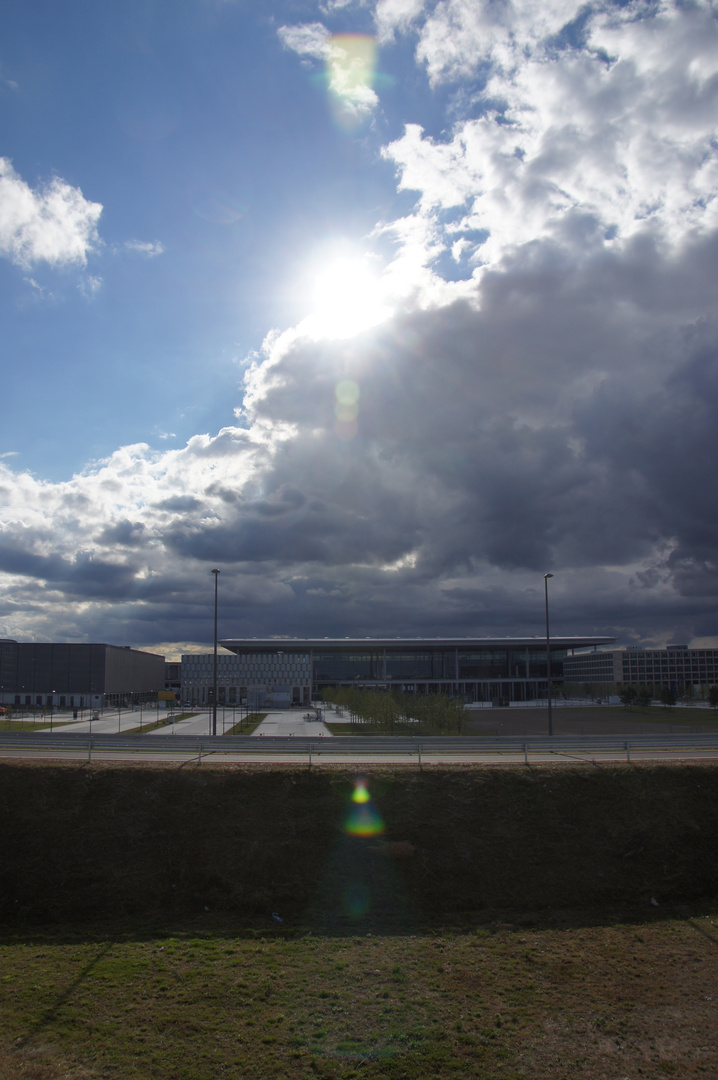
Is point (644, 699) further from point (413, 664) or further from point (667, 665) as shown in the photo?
point (667, 665)

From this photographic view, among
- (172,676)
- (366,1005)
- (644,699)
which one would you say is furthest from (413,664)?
(366,1005)

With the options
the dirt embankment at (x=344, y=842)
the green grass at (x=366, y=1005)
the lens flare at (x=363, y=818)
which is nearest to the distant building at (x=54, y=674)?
the dirt embankment at (x=344, y=842)

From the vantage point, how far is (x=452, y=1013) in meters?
11.5

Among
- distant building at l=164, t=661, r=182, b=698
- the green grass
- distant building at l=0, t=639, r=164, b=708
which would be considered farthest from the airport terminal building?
the green grass

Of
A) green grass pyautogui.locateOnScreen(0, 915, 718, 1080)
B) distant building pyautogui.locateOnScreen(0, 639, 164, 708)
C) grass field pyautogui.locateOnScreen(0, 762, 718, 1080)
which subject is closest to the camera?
green grass pyautogui.locateOnScreen(0, 915, 718, 1080)

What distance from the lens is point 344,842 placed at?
18500 millimetres

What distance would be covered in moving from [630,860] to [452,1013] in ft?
30.6

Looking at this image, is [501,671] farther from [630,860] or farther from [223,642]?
[630,860]

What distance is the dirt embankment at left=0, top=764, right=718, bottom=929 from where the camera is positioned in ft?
54.4

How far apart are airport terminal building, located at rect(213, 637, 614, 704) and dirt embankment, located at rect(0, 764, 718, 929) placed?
89289 millimetres

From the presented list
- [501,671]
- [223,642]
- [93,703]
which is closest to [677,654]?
[501,671]

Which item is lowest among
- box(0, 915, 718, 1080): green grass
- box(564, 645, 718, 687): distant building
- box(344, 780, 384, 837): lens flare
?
box(564, 645, 718, 687): distant building

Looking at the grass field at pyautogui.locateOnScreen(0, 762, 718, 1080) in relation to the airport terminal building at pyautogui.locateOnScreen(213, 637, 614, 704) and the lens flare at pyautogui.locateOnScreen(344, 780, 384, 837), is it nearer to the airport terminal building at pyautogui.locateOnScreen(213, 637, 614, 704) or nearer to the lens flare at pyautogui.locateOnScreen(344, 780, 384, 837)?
the lens flare at pyautogui.locateOnScreen(344, 780, 384, 837)

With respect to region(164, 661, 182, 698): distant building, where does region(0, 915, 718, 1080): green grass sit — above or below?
above
